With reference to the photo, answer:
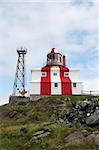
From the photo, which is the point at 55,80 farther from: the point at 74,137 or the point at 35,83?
the point at 74,137

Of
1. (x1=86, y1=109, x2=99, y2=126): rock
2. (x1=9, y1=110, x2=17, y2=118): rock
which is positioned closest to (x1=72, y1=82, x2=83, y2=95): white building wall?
(x1=9, y1=110, x2=17, y2=118): rock

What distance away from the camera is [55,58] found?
52812 mm

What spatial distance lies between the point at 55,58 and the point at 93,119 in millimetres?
33064

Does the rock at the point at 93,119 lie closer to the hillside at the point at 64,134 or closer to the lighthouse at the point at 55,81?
the hillside at the point at 64,134

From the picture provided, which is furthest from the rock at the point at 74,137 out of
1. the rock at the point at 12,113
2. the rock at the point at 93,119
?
the rock at the point at 12,113

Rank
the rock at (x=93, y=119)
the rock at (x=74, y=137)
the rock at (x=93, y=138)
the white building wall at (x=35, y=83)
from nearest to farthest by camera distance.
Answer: the rock at (x=93, y=138), the rock at (x=74, y=137), the rock at (x=93, y=119), the white building wall at (x=35, y=83)

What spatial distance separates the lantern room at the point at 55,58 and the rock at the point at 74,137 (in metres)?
34.7

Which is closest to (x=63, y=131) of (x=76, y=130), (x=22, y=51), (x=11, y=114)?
(x=76, y=130)

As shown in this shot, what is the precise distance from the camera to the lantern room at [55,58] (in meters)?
52.4

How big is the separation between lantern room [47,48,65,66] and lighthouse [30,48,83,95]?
54.5 inches

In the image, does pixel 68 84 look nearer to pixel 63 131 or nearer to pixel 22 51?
pixel 22 51

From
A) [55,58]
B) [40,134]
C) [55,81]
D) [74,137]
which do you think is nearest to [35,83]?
[55,81]

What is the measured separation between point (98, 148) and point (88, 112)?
662 cm

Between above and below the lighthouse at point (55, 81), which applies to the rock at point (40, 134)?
below
